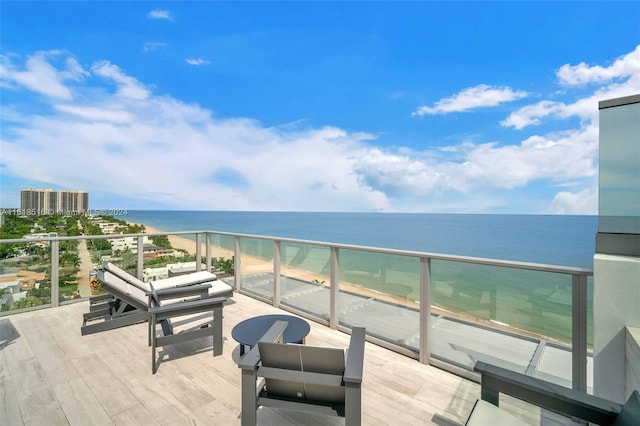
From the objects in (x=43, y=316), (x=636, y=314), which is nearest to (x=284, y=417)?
(x=636, y=314)

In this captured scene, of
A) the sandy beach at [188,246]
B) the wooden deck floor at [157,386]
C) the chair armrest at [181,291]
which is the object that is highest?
the sandy beach at [188,246]

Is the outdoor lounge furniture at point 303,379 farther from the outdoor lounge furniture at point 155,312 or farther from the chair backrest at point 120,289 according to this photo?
the chair backrest at point 120,289

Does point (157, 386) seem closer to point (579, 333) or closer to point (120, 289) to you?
point (120, 289)

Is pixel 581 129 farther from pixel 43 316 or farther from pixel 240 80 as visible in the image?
pixel 43 316

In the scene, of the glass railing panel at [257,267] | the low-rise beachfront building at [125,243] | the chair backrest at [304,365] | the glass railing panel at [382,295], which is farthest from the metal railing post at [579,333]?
the low-rise beachfront building at [125,243]

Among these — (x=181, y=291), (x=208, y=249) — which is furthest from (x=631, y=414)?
(x=208, y=249)

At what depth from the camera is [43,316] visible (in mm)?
4219

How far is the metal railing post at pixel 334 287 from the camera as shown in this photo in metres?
3.87

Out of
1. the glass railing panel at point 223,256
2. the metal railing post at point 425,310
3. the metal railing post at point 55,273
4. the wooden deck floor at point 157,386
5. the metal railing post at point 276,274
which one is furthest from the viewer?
the glass railing panel at point 223,256

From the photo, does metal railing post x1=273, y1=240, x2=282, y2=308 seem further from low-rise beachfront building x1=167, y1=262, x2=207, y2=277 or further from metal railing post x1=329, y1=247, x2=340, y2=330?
low-rise beachfront building x1=167, y1=262, x2=207, y2=277

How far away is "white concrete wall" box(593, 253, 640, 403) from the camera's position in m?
1.87

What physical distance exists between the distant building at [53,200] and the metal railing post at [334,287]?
9.48m

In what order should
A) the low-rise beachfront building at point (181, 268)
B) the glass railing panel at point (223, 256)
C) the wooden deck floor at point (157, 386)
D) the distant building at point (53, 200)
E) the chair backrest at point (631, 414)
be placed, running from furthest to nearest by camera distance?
the distant building at point (53, 200) → the low-rise beachfront building at point (181, 268) → the glass railing panel at point (223, 256) → the wooden deck floor at point (157, 386) → the chair backrest at point (631, 414)

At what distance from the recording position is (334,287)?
3895 millimetres
